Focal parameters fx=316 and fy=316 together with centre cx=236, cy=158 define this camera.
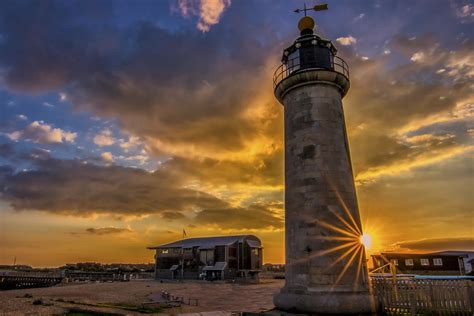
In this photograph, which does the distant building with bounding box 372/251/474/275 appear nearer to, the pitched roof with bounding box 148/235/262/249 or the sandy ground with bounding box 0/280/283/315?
the pitched roof with bounding box 148/235/262/249

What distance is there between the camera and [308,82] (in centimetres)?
1373

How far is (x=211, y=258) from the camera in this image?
171 ft

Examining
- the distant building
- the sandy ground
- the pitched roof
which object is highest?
the pitched roof

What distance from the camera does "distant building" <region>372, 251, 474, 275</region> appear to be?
1705 inches

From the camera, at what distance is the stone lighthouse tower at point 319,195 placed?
11.9 meters

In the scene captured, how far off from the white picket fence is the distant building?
32.5 meters

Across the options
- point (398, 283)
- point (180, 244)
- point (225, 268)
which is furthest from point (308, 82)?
point (180, 244)

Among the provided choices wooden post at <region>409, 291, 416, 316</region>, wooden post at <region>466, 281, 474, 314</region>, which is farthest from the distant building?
wooden post at <region>409, 291, 416, 316</region>

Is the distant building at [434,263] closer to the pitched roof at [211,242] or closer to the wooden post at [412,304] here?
the pitched roof at [211,242]

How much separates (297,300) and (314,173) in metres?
4.91

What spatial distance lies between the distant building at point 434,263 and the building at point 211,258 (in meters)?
19.6

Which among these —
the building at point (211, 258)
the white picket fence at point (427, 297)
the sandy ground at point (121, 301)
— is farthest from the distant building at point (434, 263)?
the white picket fence at point (427, 297)

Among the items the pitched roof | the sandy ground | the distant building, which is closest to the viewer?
the sandy ground

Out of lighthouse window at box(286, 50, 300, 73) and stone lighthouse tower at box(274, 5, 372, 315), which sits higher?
lighthouse window at box(286, 50, 300, 73)
